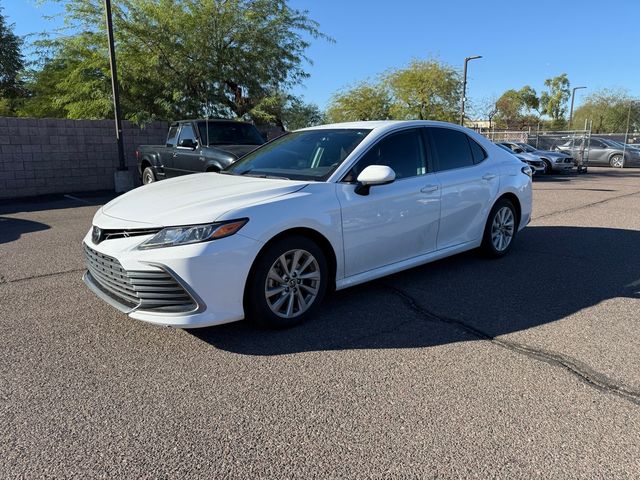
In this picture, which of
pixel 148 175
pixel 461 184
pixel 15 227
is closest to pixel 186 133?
pixel 148 175

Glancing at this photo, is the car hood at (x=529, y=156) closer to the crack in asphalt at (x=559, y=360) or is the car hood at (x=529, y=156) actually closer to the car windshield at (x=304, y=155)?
the car windshield at (x=304, y=155)

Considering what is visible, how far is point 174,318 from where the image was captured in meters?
3.24

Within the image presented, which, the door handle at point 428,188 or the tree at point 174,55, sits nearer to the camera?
the door handle at point 428,188

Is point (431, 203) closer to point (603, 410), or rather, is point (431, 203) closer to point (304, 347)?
point (304, 347)

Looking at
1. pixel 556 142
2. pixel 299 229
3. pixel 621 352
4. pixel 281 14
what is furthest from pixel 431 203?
pixel 556 142

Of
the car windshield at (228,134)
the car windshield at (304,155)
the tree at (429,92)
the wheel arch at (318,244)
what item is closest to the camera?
the wheel arch at (318,244)

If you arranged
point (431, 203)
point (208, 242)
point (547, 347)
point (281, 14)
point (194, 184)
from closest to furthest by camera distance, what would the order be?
point (208, 242), point (547, 347), point (194, 184), point (431, 203), point (281, 14)

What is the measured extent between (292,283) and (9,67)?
29832 mm

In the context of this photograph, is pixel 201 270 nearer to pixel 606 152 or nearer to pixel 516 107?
pixel 606 152

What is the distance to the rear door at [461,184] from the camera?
16.2 ft

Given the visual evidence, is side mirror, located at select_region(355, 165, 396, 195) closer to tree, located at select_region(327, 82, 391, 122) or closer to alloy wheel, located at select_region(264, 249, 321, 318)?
alloy wheel, located at select_region(264, 249, 321, 318)

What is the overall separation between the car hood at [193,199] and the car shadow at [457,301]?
37.5 inches

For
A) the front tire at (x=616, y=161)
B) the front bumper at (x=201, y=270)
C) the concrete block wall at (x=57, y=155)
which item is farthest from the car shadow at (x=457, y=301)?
the front tire at (x=616, y=161)

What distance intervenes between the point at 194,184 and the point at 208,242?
1274 mm
